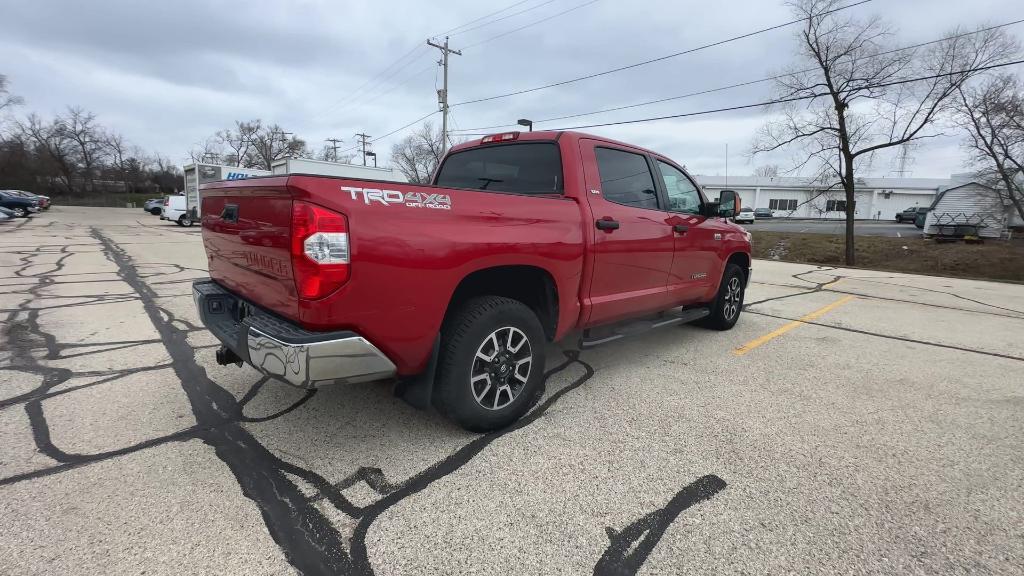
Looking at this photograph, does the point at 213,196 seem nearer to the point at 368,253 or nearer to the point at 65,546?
the point at 368,253

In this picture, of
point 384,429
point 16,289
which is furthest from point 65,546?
point 16,289

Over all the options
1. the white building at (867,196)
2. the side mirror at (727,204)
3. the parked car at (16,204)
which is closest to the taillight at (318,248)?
the side mirror at (727,204)

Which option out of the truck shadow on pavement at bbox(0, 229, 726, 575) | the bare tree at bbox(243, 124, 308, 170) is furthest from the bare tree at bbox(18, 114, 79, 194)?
the truck shadow on pavement at bbox(0, 229, 726, 575)

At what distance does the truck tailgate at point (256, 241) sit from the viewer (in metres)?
2.23

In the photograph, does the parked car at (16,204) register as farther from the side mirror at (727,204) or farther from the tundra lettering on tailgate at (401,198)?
the side mirror at (727,204)

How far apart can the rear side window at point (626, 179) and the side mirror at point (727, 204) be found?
1169 millimetres

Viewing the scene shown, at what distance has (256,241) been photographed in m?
2.49

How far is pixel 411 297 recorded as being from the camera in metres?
2.39

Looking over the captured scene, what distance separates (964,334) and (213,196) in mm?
8303

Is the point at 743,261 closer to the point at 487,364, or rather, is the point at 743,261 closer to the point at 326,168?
the point at 487,364

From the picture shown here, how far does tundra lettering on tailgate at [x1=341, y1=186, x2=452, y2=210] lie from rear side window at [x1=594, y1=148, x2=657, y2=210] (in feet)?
5.06

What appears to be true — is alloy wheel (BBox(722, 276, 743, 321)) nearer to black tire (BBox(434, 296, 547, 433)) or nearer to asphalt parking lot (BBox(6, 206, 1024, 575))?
asphalt parking lot (BBox(6, 206, 1024, 575))

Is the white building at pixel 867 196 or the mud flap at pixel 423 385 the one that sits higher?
the white building at pixel 867 196

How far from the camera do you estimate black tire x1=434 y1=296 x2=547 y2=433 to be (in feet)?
8.70
